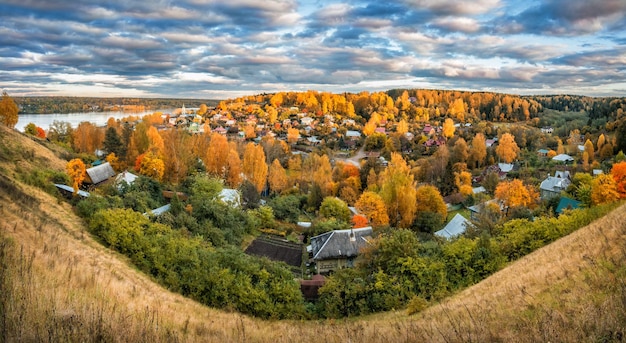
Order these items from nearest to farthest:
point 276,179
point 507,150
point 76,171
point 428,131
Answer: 1. point 76,171
2. point 276,179
3. point 507,150
4. point 428,131

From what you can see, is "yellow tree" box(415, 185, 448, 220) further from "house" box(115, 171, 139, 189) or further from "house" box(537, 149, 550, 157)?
"house" box(537, 149, 550, 157)

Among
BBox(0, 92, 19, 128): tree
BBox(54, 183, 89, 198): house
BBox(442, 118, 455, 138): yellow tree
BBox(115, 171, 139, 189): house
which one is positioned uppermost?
BBox(0, 92, 19, 128): tree

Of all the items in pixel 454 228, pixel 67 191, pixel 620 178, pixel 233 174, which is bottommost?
pixel 454 228

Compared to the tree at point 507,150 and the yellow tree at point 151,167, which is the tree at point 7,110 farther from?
the tree at point 507,150

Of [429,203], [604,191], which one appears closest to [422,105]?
[429,203]

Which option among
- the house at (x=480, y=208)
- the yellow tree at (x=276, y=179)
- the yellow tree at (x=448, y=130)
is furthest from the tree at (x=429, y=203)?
the yellow tree at (x=448, y=130)

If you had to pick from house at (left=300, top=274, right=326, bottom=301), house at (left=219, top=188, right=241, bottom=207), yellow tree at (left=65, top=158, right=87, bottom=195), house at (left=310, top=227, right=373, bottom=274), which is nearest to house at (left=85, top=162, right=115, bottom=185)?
yellow tree at (left=65, top=158, right=87, bottom=195)

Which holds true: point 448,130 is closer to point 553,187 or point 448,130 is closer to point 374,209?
point 553,187
